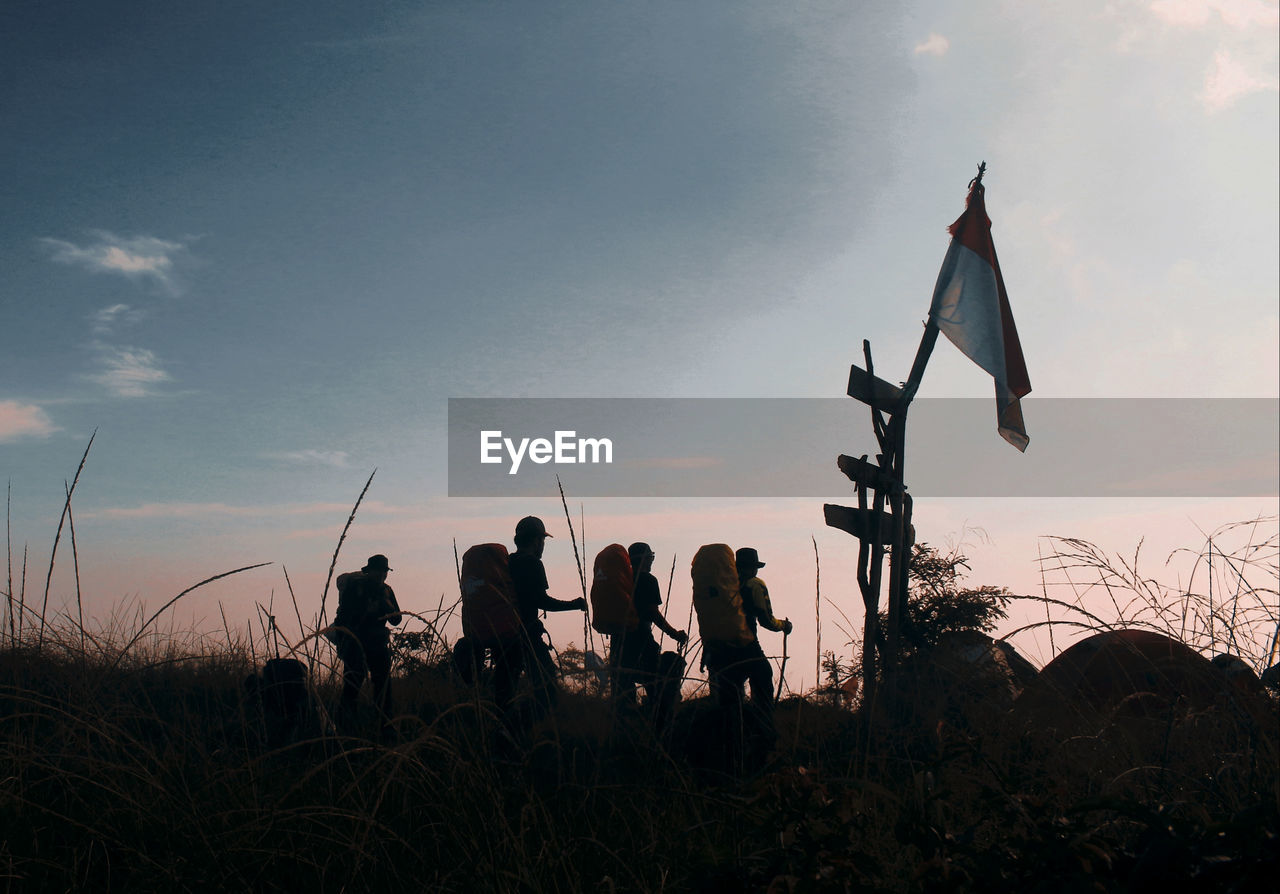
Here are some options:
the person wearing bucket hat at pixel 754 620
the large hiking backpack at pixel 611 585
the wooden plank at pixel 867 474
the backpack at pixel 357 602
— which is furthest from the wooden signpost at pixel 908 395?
the backpack at pixel 357 602

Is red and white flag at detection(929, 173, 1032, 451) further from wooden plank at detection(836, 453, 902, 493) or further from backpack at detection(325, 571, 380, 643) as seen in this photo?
backpack at detection(325, 571, 380, 643)

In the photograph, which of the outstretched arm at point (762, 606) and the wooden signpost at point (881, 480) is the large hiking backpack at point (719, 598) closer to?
the outstretched arm at point (762, 606)

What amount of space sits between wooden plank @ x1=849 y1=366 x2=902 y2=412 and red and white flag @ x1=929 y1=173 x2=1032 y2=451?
0.74 m

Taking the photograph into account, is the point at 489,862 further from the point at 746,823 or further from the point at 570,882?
the point at 746,823

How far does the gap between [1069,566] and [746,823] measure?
5.31 feet

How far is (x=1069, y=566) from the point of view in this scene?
3.19 meters

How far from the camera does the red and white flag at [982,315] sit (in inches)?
305

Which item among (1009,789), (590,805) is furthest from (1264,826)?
(590,805)

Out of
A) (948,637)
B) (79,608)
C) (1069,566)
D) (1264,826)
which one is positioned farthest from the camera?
(948,637)

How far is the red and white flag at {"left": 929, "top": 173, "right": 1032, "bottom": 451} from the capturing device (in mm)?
7742

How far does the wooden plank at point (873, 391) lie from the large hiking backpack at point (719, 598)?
2044 mm

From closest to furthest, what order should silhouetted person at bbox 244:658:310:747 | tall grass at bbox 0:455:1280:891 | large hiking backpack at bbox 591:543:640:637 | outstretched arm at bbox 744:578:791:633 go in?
tall grass at bbox 0:455:1280:891
silhouetted person at bbox 244:658:310:747
large hiking backpack at bbox 591:543:640:637
outstretched arm at bbox 744:578:791:633

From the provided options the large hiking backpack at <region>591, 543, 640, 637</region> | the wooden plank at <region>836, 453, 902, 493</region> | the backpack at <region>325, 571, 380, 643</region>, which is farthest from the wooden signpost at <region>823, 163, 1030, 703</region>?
the backpack at <region>325, 571, 380, 643</region>

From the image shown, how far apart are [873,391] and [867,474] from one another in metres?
0.75
